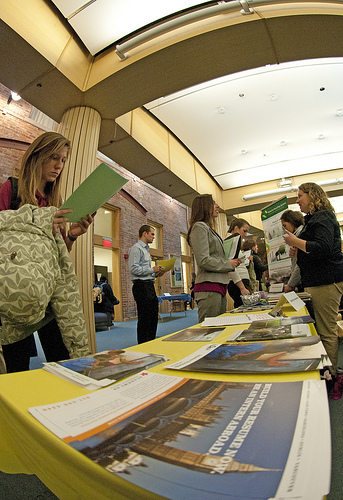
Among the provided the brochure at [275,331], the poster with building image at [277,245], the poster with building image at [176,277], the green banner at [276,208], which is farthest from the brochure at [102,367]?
the poster with building image at [176,277]

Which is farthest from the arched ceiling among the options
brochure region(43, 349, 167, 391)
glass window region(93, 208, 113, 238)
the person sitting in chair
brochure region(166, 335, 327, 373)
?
glass window region(93, 208, 113, 238)

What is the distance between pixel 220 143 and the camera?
502 centimetres

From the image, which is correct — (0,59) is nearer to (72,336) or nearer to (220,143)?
(72,336)

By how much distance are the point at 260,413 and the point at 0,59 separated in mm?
3128

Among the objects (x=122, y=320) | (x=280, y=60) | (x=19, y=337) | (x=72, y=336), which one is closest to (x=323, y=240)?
(x=72, y=336)

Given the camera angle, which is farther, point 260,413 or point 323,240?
point 323,240

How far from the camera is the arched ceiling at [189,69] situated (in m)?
2.35

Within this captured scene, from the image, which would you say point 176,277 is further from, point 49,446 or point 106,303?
point 49,446

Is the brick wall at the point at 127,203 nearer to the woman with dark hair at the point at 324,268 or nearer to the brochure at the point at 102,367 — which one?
the woman with dark hair at the point at 324,268

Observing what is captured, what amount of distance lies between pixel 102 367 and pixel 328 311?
1676 millimetres

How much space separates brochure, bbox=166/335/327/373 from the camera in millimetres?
470

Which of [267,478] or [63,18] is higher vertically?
[63,18]

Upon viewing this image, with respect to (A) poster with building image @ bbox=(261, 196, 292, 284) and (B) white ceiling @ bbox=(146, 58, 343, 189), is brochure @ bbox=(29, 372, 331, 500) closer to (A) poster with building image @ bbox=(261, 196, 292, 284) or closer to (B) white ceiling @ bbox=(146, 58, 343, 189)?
(A) poster with building image @ bbox=(261, 196, 292, 284)

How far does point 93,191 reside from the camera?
0.98 m
